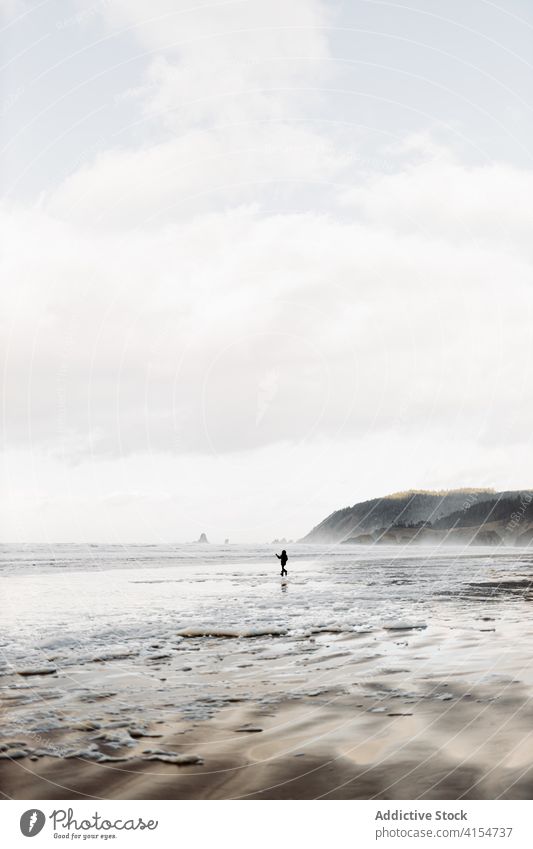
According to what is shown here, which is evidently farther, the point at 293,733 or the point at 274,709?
the point at 274,709

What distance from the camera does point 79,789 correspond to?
4.84 metres

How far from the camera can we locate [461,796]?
4.69m

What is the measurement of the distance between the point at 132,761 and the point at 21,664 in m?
5.45

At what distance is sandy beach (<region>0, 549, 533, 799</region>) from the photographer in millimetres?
4859

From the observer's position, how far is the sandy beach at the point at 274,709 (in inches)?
191

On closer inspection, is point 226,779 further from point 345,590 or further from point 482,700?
point 345,590

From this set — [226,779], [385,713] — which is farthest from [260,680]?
[226,779]

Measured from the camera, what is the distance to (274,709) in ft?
22.1
